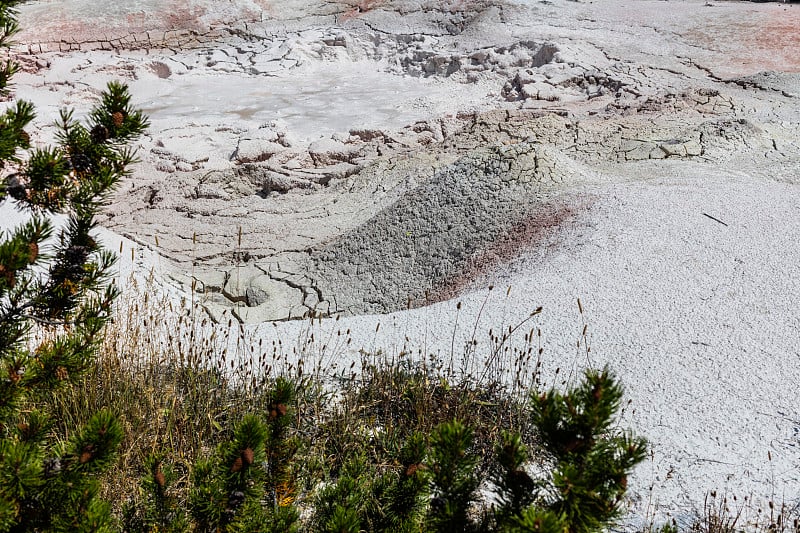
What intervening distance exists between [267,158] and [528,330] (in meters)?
6.38

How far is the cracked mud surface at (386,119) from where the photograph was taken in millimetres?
6145

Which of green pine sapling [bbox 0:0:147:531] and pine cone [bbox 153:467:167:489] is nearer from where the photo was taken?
green pine sapling [bbox 0:0:147:531]

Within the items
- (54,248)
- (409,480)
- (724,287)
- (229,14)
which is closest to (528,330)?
(724,287)

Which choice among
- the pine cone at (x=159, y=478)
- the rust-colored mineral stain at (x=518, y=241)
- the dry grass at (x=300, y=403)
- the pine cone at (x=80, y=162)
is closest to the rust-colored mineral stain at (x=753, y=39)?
the rust-colored mineral stain at (x=518, y=241)

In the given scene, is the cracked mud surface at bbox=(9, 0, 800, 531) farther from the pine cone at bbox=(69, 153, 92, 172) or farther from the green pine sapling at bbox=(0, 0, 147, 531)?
the pine cone at bbox=(69, 153, 92, 172)

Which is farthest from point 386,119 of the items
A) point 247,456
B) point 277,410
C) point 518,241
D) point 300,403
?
point 247,456

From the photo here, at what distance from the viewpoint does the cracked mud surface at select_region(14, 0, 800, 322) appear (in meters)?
6.14

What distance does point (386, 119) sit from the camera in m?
11.5

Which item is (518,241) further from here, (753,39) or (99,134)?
(753,39)

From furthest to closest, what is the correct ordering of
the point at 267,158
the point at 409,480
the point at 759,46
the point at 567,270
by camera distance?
1. the point at 759,46
2. the point at 267,158
3. the point at 567,270
4. the point at 409,480

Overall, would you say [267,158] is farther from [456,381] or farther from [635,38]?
[635,38]

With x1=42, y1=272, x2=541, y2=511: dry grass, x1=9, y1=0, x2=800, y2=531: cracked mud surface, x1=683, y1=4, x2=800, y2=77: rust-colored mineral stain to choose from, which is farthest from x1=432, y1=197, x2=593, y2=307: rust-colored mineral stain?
x1=683, y1=4, x2=800, y2=77: rust-colored mineral stain

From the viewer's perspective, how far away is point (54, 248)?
5.71 feet

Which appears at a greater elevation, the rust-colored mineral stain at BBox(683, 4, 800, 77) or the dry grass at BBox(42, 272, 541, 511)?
the rust-colored mineral stain at BBox(683, 4, 800, 77)
